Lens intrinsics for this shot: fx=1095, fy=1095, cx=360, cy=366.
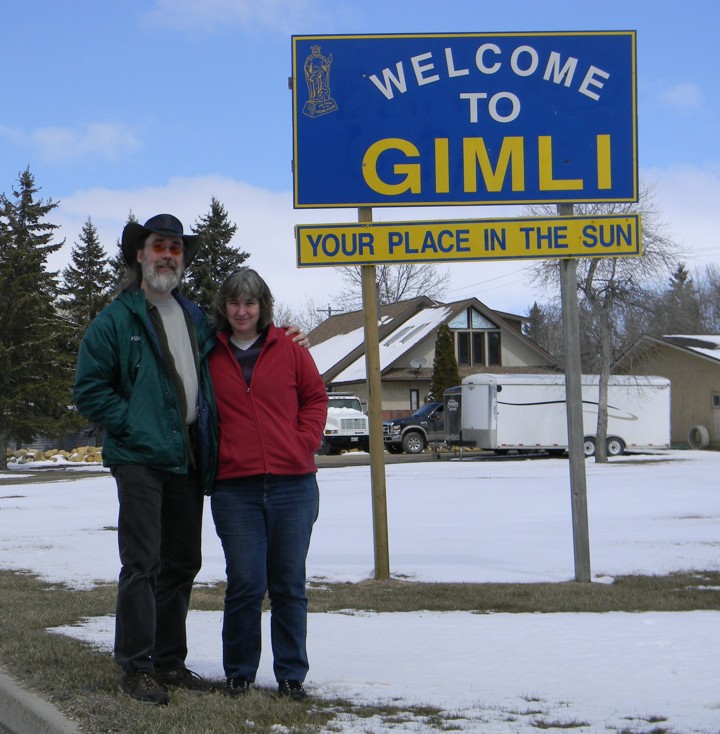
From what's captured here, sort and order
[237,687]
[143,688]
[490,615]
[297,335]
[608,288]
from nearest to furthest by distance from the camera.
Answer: [143,688]
[237,687]
[297,335]
[490,615]
[608,288]

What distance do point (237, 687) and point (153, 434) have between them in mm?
1147

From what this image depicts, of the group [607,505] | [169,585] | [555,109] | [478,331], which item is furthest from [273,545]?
[478,331]

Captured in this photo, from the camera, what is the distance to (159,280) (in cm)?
486

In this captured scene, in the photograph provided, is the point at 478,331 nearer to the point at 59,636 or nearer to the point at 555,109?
the point at 555,109

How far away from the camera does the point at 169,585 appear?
4957 millimetres

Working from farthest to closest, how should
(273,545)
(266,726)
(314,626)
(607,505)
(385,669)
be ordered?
(607,505) → (314,626) → (385,669) → (273,545) → (266,726)

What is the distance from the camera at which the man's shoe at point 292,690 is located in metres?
4.64

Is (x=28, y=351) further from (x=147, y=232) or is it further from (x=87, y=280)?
(x=147, y=232)

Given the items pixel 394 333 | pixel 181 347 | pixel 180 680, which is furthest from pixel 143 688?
pixel 394 333

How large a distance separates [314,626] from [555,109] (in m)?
4.92

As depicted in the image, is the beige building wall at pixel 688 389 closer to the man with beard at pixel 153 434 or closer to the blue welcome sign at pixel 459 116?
the blue welcome sign at pixel 459 116

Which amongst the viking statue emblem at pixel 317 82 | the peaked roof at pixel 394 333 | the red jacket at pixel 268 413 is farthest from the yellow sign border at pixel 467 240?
the peaked roof at pixel 394 333

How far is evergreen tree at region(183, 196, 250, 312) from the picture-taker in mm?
46250

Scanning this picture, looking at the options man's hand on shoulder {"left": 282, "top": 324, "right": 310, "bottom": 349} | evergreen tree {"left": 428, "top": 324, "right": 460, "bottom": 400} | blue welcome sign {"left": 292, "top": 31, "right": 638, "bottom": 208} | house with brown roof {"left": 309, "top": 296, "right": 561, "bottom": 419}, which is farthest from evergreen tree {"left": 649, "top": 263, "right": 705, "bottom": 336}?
man's hand on shoulder {"left": 282, "top": 324, "right": 310, "bottom": 349}
